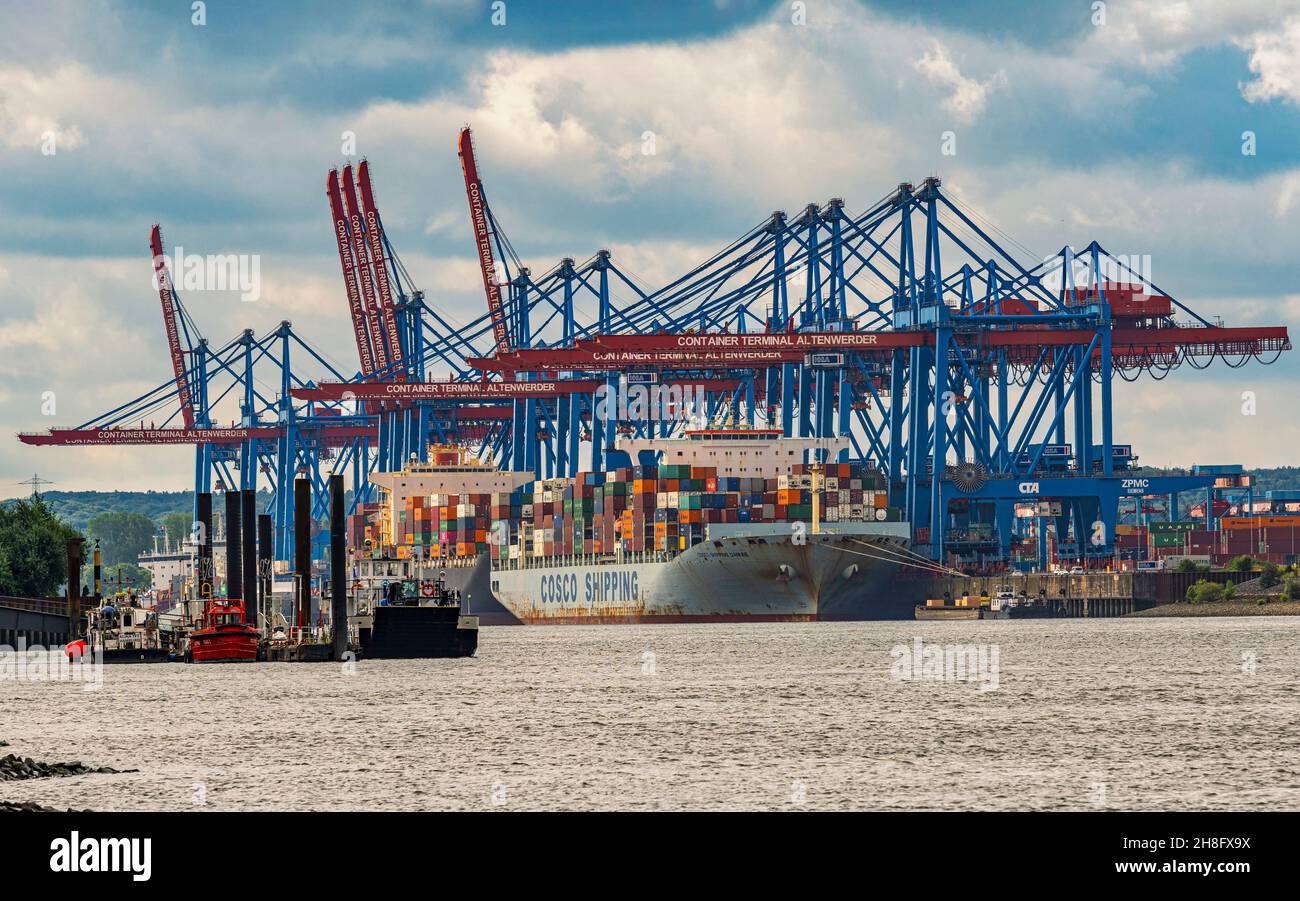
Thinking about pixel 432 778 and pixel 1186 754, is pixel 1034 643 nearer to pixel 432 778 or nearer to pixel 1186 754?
pixel 1186 754

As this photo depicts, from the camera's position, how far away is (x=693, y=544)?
136375mm

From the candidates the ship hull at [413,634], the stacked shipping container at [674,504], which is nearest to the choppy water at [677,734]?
the ship hull at [413,634]

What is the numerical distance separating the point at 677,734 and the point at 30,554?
78.6 metres

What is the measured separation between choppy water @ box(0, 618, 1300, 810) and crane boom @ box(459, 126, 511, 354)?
328ft

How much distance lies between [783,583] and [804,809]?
99.1 m

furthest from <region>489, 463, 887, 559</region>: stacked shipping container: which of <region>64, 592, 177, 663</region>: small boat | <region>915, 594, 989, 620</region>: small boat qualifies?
<region>64, 592, 177, 663</region>: small boat

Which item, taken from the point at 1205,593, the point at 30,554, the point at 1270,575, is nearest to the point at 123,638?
the point at 30,554

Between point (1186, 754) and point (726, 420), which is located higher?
point (726, 420)

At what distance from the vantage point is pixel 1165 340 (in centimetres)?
14675

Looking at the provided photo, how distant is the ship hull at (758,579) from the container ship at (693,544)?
9 centimetres

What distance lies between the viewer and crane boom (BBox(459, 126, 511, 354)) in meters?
183

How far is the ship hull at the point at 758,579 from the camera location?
132500 millimetres
